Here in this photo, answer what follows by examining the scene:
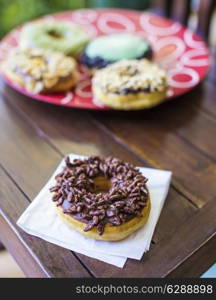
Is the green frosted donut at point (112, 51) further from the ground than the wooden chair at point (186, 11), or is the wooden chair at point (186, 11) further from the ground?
the green frosted donut at point (112, 51)

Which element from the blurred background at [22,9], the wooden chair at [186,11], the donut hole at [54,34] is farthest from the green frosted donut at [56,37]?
the blurred background at [22,9]

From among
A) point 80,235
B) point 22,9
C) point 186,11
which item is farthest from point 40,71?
point 22,9

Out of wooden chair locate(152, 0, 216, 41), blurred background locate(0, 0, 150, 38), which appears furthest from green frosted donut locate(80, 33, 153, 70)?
blurred background locate(0, 0, 150, 38)

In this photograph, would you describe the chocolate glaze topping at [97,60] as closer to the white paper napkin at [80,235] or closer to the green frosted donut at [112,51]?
the green frosted donut at [112,51]

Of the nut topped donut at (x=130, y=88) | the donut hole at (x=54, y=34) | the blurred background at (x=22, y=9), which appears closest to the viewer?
the nut topped donut at (x=130, y=88)

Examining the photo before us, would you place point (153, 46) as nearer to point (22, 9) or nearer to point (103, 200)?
point (103, 200)

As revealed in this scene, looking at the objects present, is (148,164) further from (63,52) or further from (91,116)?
(63,52)

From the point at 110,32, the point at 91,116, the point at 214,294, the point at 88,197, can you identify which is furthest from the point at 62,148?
the point at 110,32
